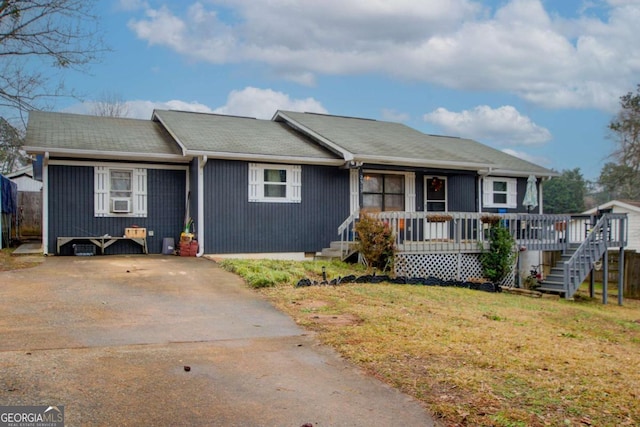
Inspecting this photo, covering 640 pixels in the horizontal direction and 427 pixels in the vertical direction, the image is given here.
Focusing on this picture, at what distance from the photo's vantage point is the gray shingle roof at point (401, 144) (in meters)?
15.3

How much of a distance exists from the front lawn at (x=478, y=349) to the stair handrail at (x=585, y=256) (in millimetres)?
3353

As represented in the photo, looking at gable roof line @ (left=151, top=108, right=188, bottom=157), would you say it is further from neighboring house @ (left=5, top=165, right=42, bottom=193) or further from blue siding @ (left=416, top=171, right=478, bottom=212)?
neighboring house @ (left=5, top=165, right=42, bottom=193)

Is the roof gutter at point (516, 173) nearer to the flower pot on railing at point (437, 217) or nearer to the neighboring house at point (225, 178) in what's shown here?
the neighboring house at point (225, 178)

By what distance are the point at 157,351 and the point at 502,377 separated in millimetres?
3431

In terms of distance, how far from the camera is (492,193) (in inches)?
722

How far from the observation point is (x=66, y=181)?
13492 mm

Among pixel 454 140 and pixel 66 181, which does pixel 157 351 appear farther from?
pixel 454 140

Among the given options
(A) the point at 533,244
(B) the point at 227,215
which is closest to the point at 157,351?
(B) the point at 227,215

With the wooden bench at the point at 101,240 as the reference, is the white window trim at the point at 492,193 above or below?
above

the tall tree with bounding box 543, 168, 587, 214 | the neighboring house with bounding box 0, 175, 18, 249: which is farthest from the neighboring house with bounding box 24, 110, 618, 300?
the tall tree with bounding box 543, 168, 587, 214

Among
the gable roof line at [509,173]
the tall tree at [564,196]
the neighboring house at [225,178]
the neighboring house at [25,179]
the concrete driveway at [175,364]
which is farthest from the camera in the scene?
the tall tree at [564,196]

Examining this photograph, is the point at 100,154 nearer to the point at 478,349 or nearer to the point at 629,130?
the point at 478,349

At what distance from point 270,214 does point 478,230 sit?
19.5 ft

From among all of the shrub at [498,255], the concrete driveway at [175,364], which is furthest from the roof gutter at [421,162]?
the concrete driveway at [175,364]
